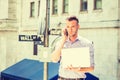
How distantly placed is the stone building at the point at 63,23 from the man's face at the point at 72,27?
594 millimetres

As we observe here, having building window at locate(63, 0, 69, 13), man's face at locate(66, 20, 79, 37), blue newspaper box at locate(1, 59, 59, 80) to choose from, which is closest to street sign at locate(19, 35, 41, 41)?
blue newspaper box at locate(1, 59, 59, 80)

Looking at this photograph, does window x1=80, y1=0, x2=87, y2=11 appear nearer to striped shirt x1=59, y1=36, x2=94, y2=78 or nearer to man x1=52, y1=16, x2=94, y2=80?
man x1=52, y1=16, x2=94, y2=80

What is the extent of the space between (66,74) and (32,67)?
4.65m

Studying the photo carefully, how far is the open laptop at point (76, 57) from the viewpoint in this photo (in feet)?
66.7

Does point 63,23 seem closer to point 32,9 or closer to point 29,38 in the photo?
point 29,38

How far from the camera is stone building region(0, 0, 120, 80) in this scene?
2002 cm

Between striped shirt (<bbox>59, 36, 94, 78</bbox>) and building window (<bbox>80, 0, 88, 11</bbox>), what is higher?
building window (<bbox>80, 0, 88, 11</bbox>)

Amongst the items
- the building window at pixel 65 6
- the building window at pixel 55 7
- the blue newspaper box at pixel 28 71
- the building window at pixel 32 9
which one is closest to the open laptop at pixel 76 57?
the blue newspaper box at pixel 28 71

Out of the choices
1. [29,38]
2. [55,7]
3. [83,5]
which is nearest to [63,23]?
[55,7]

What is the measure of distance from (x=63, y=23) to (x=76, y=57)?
11.9 ft

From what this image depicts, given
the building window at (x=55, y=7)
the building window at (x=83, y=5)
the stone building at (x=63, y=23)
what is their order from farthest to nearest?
the building window at (x=55, y=7), the building window at (x=83, y=5), the stone building at (x=63, y=23)

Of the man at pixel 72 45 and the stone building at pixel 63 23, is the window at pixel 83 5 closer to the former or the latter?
the stone building at pixel 63 23

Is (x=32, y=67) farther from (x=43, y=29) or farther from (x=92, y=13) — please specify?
(x=92, y=13)

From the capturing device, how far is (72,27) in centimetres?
2142
